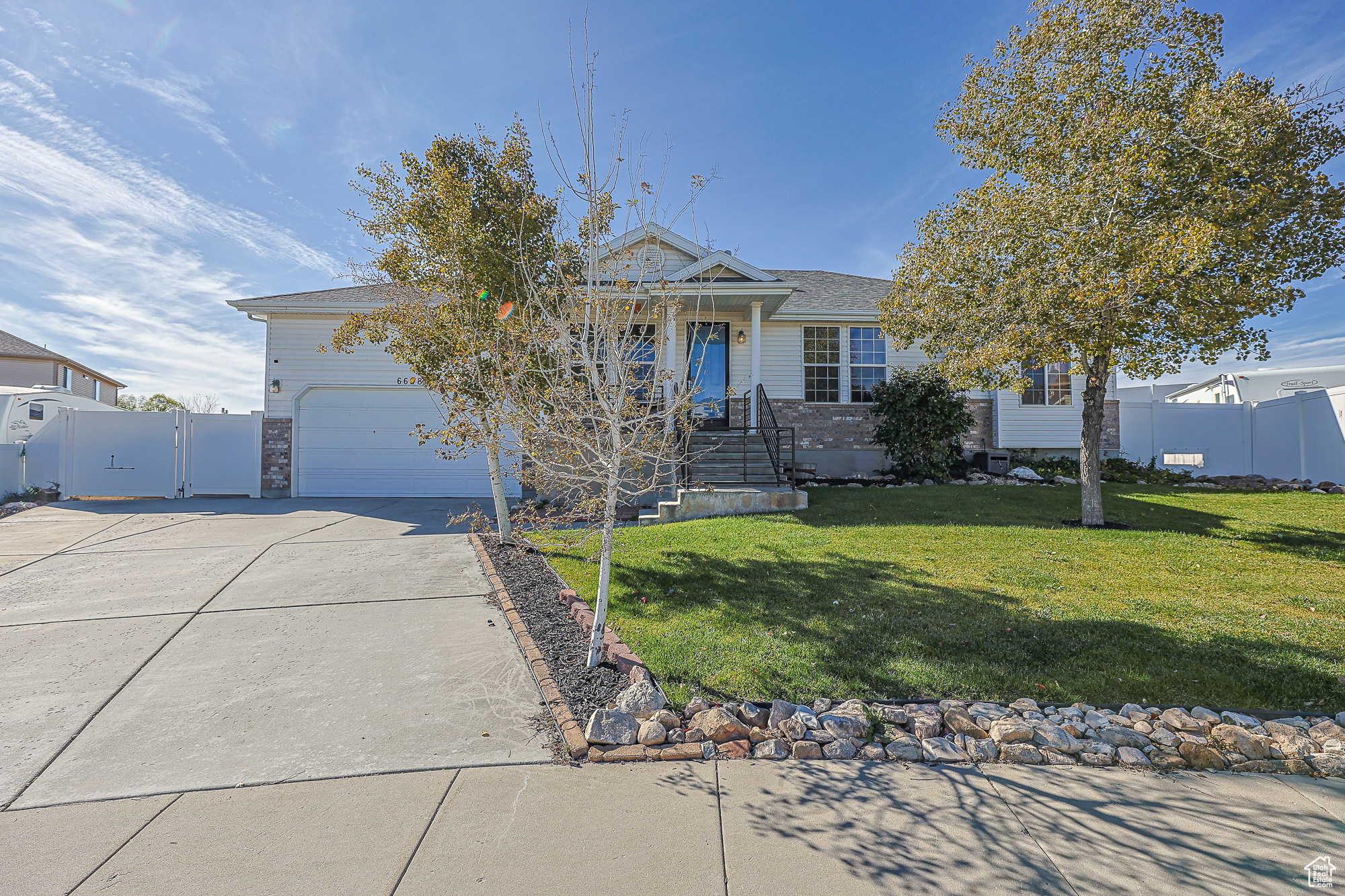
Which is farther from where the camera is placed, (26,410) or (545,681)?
(26,410)

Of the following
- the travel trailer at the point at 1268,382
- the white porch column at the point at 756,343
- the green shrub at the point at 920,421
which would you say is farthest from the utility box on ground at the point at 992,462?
the travel trailer at the point at 1268,382

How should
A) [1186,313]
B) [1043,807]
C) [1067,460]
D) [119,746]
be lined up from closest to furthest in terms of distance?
[1043,807] < [119,746] < [1186,313] < [1067,460]

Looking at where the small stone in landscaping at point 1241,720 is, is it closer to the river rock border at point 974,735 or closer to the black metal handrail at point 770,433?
the river rock border at point 974,735

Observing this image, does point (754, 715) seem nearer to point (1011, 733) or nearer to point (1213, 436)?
point (1011, 733)

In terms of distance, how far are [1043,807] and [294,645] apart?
4906 millimetres

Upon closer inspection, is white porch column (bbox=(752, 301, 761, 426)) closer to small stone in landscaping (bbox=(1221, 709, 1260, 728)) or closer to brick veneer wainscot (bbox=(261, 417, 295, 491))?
small stone in landscaping (bbox=(1221, 709, 1260, 728))

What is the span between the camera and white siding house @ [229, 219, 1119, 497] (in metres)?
13.3

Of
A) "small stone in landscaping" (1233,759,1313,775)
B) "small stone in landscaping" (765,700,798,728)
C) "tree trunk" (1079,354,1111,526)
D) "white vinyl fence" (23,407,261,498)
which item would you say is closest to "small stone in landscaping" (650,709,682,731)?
"small stone in landscaping" (765,700,798,728)

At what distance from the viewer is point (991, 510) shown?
8.86 metres

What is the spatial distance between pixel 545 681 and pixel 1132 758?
3.25 meters

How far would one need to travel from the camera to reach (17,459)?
12477mm

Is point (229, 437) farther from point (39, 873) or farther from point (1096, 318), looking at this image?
point (1096, 318)

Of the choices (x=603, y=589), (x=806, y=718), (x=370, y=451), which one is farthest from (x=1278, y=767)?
(x=370, y=451)

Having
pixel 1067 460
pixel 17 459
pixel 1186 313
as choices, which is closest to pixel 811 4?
pixel 1186 313
